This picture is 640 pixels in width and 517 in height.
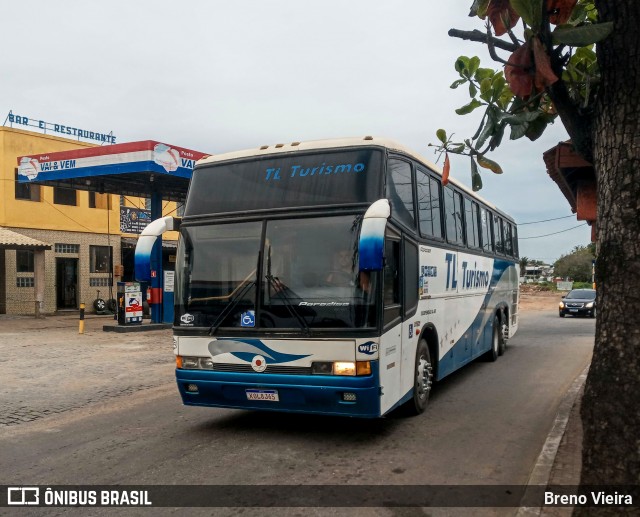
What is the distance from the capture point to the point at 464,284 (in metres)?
10.1

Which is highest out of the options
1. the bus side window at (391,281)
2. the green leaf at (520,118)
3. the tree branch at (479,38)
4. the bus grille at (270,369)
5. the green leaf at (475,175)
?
the tree branch at (479,38)

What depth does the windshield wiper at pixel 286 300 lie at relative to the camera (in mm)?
6020

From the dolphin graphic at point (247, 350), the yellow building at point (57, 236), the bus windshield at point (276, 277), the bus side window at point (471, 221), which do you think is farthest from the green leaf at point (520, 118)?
the yellow building at point (57, 236)

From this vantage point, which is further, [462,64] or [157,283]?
[157,283]

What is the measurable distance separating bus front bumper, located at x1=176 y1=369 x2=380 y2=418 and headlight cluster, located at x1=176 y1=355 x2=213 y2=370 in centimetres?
5

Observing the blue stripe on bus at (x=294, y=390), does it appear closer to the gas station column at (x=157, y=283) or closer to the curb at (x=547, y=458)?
the curb at (x=547, y=458)

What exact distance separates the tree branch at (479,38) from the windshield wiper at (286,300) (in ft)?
9.76

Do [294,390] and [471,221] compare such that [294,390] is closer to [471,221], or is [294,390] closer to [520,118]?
[520,118]

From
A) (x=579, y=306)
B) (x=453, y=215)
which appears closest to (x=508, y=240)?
(x=453, y=215)

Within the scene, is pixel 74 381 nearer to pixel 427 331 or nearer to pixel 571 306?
pixel 427 331

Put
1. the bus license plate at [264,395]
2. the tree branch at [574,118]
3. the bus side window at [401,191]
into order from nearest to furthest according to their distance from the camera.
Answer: the tree branch at [574,118], the bus license plate at [264,395], the bus side window at [401,191]

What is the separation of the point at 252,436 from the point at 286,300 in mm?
1747

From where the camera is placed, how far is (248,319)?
6.25 metres

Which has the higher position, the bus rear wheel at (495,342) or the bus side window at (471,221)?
the bus side window at (471,221)
